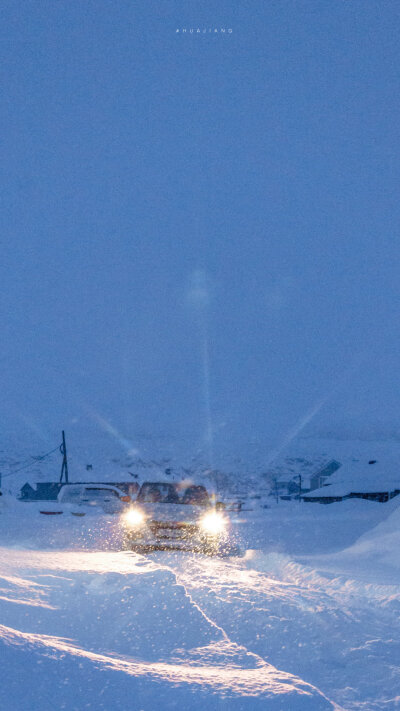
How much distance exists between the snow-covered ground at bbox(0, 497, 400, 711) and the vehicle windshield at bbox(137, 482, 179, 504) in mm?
1171

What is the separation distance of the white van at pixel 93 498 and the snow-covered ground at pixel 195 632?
9.58 metres

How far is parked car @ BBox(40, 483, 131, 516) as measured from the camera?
2006 cm

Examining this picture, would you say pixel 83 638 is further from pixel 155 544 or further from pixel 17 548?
pixel 17 548

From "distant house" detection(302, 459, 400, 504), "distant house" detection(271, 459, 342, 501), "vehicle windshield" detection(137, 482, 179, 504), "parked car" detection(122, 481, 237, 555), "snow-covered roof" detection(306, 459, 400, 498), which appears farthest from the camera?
"distant house" detection(271, 459, 342, 501)

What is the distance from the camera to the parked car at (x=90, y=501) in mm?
20062

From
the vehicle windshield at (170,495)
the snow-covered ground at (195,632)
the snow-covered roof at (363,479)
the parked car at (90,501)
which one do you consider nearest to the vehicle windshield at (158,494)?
the vehicle windshield at (170,495)

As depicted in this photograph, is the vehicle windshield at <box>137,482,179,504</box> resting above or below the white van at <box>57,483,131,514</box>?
below

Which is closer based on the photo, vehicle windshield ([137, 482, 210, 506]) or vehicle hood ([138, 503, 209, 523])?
vehicle hood ([138, 503, 209, 523])

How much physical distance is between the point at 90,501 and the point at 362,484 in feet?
154

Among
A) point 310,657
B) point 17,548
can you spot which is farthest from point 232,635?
point 17,548

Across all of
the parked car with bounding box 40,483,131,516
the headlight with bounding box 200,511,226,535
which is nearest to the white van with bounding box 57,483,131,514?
the parked car with bounding box 40,483,131,516

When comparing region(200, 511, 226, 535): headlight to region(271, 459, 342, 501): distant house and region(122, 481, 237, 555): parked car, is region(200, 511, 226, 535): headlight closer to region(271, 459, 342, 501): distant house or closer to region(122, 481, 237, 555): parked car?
region(122, 481, 237, 555): parked car

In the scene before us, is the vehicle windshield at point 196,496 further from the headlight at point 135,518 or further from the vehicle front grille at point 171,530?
the headlight at point 135,518

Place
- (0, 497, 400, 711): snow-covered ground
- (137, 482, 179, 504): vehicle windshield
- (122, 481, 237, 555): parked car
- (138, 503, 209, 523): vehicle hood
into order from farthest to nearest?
1. (137, 482, 179, 504): vehicle windshield
2. (138, 503, 209, 523): vehicle hood
3. (122, 481, 237, 555): parked car
4. (0, 497, 400, 711): snow-covered ground
